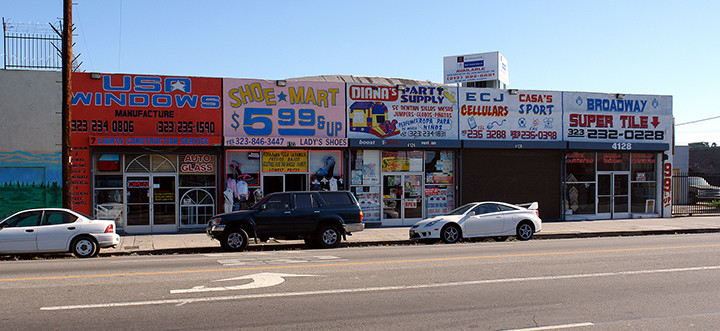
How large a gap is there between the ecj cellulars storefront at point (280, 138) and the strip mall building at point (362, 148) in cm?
4

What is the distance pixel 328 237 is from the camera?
53.5 ft

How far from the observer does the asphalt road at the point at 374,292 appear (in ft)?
23.3

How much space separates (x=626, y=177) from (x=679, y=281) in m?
16.5

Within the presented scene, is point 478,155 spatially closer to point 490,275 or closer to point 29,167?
point 490,275

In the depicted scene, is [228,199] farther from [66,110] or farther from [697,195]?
[697,195]

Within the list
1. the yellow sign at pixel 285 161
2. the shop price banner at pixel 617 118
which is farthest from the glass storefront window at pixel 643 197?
the yellow sign at pixel 285 161

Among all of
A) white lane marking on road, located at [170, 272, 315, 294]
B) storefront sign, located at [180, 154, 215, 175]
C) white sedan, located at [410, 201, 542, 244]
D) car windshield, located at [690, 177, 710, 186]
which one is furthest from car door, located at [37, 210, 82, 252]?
car windshield, located at [690, 177, 710, 186]

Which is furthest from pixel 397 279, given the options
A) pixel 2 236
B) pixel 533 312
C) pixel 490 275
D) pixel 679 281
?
pixel 2 236

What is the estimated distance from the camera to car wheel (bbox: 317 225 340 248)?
637 inches

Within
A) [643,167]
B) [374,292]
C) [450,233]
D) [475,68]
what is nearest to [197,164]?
[450,233]

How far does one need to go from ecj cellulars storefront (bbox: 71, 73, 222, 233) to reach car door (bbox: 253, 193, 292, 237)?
4883mm

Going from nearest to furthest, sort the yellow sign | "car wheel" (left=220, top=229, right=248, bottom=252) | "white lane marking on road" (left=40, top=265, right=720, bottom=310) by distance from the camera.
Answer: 1. "white lane marking on road" (left=40, top=265, right=720, bottom=310)
2. "car wheel" (left=220, top=229, right=248, bottom=252)
3. the yellow sign

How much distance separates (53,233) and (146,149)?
5687mm

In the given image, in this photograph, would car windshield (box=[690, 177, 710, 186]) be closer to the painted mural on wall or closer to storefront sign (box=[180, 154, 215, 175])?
storefront sign (box=[180, 154, 215, 175])
